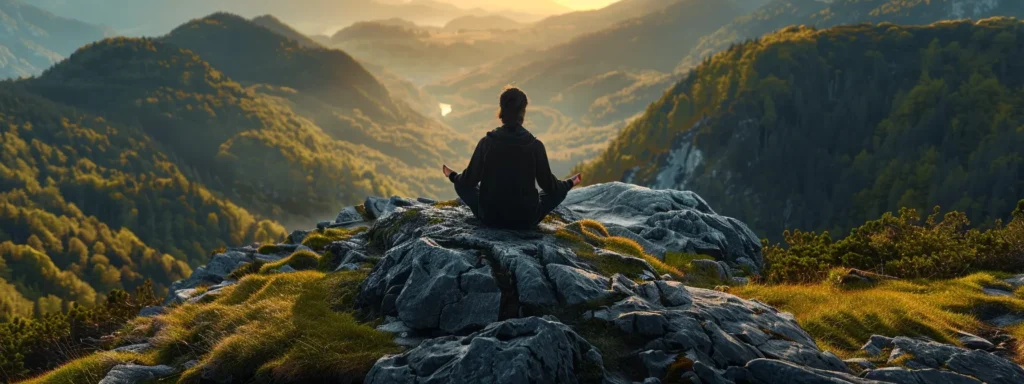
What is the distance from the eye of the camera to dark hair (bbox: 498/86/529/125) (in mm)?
14508

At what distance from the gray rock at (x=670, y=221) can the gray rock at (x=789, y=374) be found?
11599mm

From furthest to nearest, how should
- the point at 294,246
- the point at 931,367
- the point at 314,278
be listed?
the point at 294,246, the point at 314,278, the point at 931,367

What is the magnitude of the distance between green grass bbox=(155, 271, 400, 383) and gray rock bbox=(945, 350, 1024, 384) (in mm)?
10472

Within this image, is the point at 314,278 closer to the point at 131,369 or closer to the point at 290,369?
the point at 131,369

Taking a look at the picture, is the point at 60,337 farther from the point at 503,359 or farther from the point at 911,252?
the point at 911,252

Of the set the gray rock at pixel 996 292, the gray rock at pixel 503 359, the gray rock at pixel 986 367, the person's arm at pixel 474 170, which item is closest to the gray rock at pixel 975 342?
the gray rock at pixel 986 367

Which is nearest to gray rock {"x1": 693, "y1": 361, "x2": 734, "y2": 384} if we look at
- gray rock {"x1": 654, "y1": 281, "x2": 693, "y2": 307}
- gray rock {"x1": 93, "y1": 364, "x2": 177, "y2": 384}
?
gray rock {"x1": 654, "y1": 281, "x2": 693, "y2": 307}

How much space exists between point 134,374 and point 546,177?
1034cm

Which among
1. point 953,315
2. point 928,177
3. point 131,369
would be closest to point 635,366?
point 953,315

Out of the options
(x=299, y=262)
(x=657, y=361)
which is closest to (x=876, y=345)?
(x=657, y=361)

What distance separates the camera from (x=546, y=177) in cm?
1578

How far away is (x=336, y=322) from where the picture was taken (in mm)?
12391

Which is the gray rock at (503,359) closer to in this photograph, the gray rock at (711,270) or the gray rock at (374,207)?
the gray rock at (711,270)

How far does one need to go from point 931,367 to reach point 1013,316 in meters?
5.61
